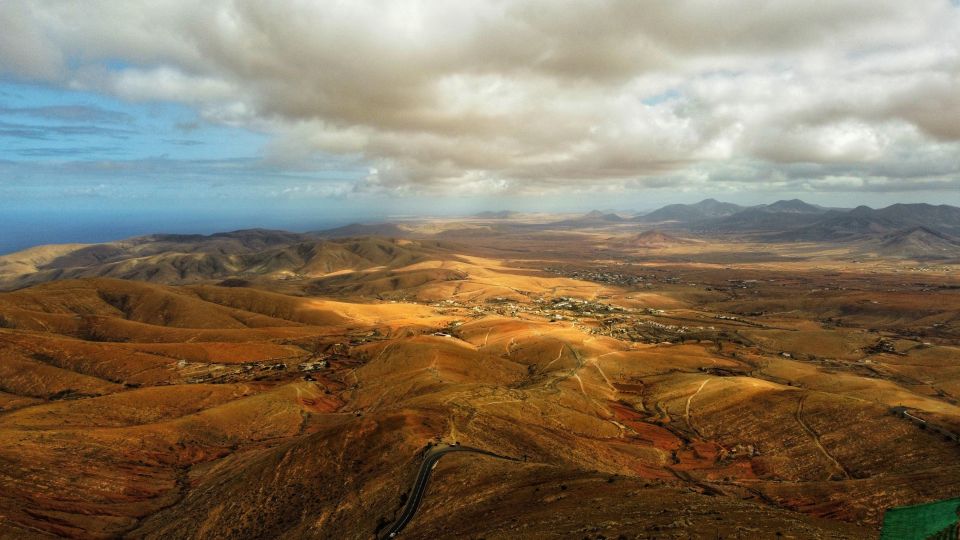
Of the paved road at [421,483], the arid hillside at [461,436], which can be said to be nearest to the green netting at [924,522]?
the arid hillside at [461,436]

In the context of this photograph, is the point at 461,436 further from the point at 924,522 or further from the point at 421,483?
the point at 924,522

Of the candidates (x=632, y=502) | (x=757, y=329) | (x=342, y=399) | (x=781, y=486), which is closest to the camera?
(x=632, y=502)

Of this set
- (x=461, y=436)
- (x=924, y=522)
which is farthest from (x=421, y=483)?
(x=924, y=522)

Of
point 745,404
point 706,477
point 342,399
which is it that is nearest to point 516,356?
point 342,399

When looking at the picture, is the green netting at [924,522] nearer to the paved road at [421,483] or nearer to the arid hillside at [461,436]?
the arid hillside at [461,436]

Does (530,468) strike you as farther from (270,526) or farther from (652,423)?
(652,423)

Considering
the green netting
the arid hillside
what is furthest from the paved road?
the green netting
